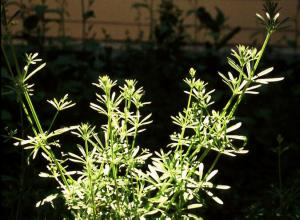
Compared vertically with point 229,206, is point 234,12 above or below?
above

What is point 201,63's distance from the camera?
4832 millimetres

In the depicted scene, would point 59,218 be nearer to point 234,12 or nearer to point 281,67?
point 281,67

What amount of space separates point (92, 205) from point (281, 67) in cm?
397

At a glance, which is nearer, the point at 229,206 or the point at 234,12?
the point at 229,206

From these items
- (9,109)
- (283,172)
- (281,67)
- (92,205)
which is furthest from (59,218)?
(281,67)

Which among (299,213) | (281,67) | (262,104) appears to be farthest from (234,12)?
(299,213)

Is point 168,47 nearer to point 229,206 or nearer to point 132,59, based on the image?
point 132,59

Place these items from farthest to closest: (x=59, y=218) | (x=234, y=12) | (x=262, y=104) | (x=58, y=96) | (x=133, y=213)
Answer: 1. (x=234, y=12)
2. (x=262, y=104)
3. (x=58, y=96)
4. (x=59, y=218)
5. (x=133, y=213)

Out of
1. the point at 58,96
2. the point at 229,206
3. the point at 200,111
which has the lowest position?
the point at 229,206

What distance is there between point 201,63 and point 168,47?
1.19 ft

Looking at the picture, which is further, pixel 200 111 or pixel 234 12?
pixel 234 12

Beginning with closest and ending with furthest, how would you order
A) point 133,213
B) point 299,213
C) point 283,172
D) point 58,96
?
point 133,213, point 299,213, point 283,172, point 58,96

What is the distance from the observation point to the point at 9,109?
12.7ft

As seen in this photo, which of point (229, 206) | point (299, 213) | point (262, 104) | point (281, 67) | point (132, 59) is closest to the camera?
point (299, 213)
